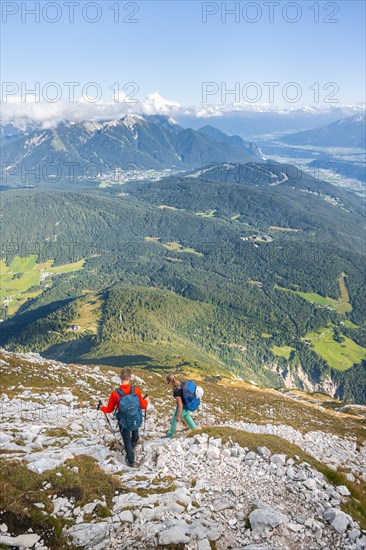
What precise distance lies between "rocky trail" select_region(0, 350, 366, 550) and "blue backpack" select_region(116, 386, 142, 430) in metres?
2.36

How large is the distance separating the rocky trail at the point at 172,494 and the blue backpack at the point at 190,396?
1.96m

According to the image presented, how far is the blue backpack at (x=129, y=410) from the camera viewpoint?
17.5m

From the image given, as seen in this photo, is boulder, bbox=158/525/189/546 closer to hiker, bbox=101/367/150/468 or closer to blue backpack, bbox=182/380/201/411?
hiker, bbox=101/367/150/468

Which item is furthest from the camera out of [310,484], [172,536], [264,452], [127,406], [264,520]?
[264,452]

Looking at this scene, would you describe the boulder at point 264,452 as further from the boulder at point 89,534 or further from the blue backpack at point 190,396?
the boulder at point 89,534

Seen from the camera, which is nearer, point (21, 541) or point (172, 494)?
point (21, 541)

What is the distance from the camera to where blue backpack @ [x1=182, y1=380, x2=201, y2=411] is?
21.0 meters

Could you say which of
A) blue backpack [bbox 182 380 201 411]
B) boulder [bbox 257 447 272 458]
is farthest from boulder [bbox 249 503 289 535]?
blue backpack [bbox 182 380 201 411]

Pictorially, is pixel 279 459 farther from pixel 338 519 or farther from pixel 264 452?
pixel 338 519

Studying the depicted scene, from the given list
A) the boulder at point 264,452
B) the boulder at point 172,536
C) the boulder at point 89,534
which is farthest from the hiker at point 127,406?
the boulder at point 264,452

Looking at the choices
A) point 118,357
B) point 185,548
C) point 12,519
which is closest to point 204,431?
point 185,548

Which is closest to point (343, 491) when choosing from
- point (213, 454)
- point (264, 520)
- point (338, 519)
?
point (338, 519)

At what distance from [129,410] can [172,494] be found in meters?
4.17

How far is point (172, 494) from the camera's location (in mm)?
15719
